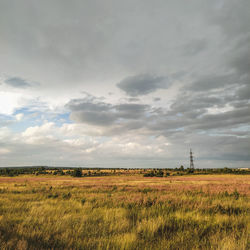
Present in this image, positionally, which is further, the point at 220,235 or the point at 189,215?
the point at 189,215

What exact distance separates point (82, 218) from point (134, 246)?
2618 mm

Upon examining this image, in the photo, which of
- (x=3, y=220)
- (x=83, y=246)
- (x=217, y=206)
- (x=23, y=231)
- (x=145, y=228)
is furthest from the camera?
(x=217, y=206)

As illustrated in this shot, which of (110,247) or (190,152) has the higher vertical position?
(190,152)

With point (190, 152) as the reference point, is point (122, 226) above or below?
below

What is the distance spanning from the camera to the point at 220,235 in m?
4.34

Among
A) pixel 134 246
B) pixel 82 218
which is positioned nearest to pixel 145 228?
pixel 134 246

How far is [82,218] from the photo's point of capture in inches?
219

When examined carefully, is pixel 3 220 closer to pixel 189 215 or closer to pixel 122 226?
pixel 122 226

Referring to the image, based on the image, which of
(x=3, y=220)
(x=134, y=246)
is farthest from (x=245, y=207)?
(x=3, y=220)

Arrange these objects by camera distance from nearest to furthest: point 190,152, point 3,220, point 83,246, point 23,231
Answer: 1. point 83,246
2. point 23,231
3. point 3,220
4. point 190,152

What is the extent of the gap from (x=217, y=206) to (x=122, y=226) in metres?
5.26

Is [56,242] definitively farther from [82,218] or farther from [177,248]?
[177,248]

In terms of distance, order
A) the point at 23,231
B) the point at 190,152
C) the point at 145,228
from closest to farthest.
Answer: the point at 23,231 → the point at 145,228 → the point at 190,152

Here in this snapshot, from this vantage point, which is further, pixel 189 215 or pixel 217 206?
pixel 217 206
